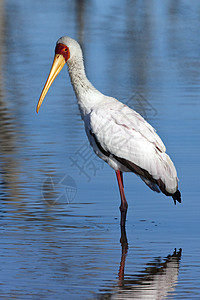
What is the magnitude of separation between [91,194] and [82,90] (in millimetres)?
1108

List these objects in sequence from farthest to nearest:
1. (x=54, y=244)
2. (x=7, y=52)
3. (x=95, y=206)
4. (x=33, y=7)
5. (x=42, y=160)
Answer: (x=33, y=7)
(x=7, y=52)
(x=42, y=160)
(x=95, y=206)
(x=54, y=244)

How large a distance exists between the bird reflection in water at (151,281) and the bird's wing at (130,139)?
5.07 feet

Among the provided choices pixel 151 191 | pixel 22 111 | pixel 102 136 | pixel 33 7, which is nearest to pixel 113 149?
pixel 102 136

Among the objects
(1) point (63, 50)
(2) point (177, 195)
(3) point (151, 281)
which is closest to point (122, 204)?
(2) point (177, 195)

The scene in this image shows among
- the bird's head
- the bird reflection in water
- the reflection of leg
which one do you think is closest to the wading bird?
the reflection of leg

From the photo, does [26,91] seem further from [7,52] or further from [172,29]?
[172,29]

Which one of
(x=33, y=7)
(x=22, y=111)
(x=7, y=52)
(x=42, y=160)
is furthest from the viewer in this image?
(x=33, y=7)

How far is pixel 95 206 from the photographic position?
965 centimetres

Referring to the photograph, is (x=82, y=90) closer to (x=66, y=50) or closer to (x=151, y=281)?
(x=66, y=50)

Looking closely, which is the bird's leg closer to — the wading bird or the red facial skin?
the wading bird

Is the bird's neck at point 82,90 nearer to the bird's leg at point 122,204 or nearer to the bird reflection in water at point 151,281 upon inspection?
the bird's leg at point 122,204

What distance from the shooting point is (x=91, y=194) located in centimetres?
1011

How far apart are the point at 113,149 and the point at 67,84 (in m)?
7.83

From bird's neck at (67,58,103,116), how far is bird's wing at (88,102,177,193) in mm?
200
